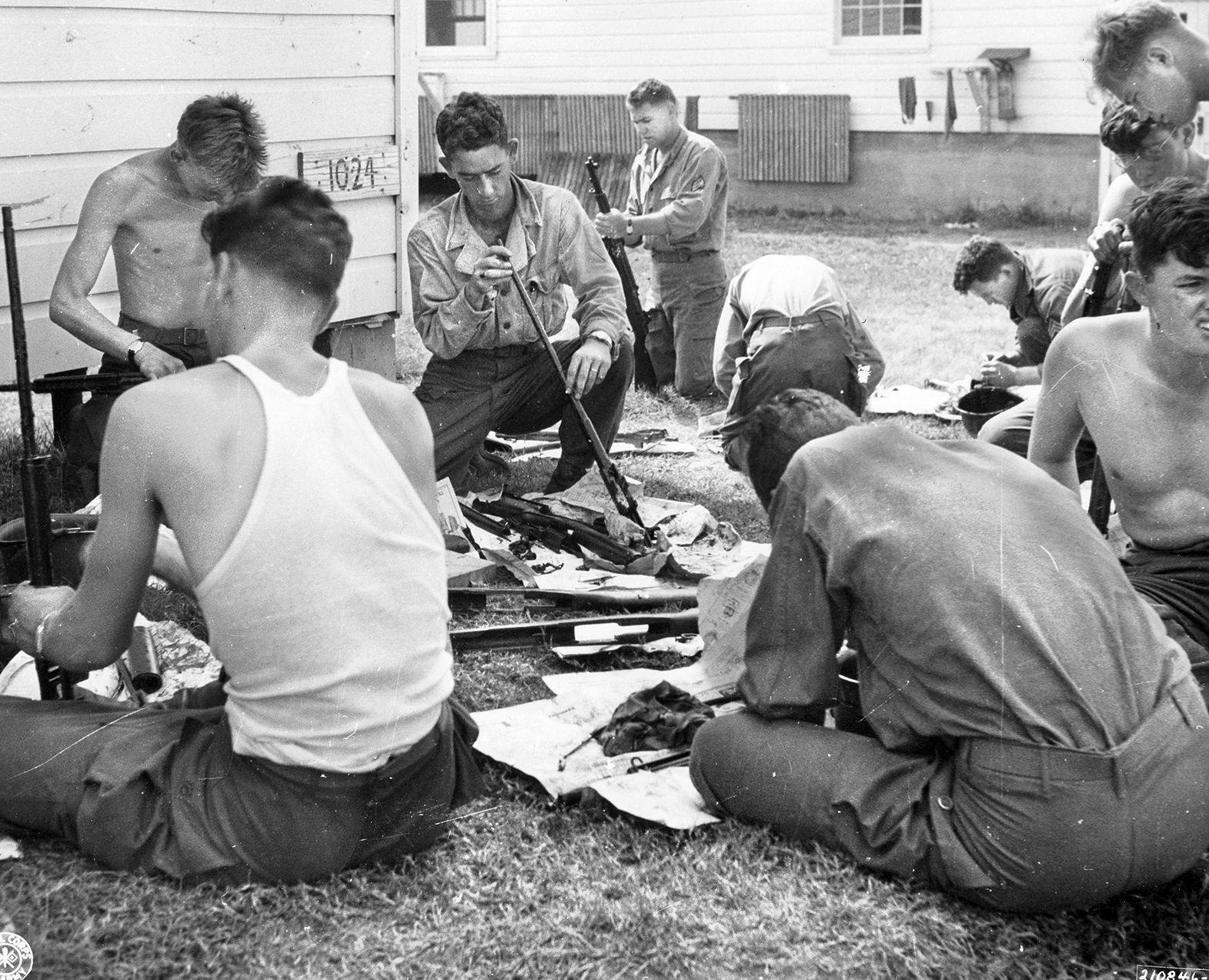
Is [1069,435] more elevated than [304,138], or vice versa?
[304,138]

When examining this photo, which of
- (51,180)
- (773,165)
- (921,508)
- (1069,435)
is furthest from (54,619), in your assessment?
(773,165)

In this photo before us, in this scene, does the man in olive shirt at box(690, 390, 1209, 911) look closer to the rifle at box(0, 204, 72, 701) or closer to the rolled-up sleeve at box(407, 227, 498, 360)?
the rifle at box(0, 204, 72, 701)

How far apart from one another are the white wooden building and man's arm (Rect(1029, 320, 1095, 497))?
1293 cm

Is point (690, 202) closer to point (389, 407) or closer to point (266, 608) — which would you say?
point (389, 407)

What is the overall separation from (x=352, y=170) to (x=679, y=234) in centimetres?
219

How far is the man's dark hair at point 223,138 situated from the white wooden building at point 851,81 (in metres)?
12.5

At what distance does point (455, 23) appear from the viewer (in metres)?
20.3

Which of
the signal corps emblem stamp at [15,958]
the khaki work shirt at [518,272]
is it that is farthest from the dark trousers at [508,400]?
the signal corps emblem stamp at [15,958]

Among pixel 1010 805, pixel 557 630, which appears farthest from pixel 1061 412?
pixel 557 630

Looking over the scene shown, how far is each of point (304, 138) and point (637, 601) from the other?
3461mm

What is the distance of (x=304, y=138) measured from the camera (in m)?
7.07

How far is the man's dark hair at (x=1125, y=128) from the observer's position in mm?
5344

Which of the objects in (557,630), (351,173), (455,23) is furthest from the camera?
(455,23)

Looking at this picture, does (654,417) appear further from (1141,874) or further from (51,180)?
(1141,874)
